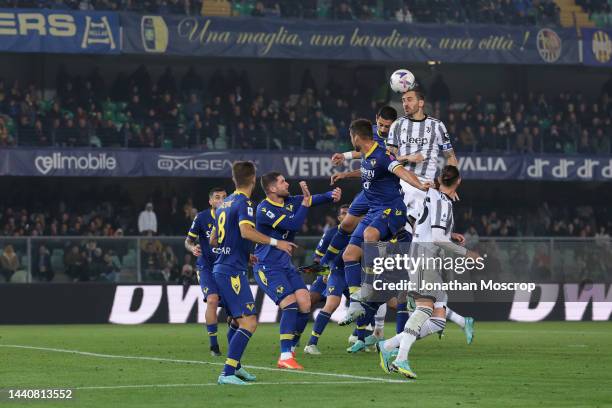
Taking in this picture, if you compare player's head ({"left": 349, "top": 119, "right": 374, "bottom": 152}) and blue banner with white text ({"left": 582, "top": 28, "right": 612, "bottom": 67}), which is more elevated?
blue banner with white text ({"left": 582, "top": 28, "right": 612, "bottom": 67})

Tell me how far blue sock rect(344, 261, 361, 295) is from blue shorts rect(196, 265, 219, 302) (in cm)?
225

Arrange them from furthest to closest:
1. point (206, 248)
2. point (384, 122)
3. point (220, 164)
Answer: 1. point (220, 164)
2. point (206, 248)
3. point (384, 122)

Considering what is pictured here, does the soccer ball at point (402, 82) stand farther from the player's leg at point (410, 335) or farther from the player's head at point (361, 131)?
the player's leg at point (410, 335)

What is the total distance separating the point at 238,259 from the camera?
12.6m

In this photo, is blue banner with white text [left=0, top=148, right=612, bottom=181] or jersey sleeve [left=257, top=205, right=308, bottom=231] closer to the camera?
jersey sleeve [left=257, top=205, right=308, bottom=231]

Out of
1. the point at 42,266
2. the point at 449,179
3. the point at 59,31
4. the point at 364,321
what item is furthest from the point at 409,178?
the point at 59,31

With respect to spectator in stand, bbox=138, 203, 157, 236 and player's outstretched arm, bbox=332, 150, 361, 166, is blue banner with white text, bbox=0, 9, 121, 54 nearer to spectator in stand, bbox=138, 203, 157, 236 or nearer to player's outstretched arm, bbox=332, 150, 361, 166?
spectator in stand, bbox=138, 203, 157, 236

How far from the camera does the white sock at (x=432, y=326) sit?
15016mm

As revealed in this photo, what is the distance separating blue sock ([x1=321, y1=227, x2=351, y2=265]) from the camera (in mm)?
17094

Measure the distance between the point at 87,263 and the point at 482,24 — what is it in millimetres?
17879

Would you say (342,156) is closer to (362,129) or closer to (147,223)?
(362,129)

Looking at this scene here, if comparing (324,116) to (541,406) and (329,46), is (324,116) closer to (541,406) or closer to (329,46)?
(329,46)

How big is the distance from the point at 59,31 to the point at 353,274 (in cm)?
2298

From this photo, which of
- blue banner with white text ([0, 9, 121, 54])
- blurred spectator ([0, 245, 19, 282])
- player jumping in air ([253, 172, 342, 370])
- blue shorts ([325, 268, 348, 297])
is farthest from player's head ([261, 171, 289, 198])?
blue banner with white text ([0, 9, 121, 54])
